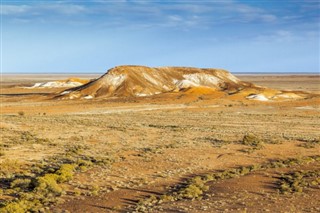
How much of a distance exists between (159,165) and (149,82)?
6388 centimetres

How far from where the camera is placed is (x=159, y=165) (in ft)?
69.2

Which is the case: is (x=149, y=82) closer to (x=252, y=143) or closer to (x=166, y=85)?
(x=166, y=85)

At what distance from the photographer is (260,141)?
28156mm

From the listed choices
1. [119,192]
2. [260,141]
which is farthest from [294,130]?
[119,192]

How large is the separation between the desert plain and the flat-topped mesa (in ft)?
111

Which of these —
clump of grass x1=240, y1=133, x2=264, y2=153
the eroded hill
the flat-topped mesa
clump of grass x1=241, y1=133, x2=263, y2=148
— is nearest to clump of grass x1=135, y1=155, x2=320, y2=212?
clump of grass x1=240, y1=133, x2=264, y2=153

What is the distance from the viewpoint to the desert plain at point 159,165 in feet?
48.5

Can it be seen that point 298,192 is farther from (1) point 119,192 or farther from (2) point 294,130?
(2) point 294,130

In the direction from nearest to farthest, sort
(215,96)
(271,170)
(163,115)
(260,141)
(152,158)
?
(271,170) < (152,158) < (260,141) < (163,115) < (215,96)

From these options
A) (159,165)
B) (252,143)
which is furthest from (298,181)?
(252,143)

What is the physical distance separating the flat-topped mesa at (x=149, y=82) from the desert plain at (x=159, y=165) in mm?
33846

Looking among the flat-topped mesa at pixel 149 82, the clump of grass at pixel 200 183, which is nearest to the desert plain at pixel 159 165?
the clump of grass at pixel 200 183

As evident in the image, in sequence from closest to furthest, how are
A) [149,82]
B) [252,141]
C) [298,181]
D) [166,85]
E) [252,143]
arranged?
1. [298,181]
2. [252,143]
3. [252,141]
4. [149,82]
5. [166,85]

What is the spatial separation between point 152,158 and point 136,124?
56.5ft
